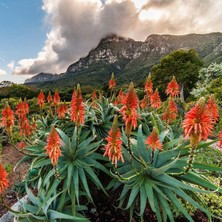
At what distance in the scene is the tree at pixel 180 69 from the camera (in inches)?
1159

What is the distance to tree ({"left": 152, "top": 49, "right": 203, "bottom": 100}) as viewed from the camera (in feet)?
96.6

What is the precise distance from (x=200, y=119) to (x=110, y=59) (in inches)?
7095

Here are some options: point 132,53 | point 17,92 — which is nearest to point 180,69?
point 17,92

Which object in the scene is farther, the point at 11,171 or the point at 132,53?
the point at 132,53

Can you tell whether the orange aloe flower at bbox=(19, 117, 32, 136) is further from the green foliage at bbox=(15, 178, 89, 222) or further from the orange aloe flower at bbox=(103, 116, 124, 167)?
the orange aloe flower at bbox=(103, 116, 124, 167)

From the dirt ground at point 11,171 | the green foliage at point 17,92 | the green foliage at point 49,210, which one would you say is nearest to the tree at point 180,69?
the green foliage at point 17,92

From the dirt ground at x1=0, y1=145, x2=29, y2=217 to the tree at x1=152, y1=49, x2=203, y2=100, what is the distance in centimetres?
2304

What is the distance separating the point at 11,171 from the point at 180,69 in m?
26.7

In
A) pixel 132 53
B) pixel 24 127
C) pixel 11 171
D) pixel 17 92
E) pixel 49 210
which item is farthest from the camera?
pixel 132 53

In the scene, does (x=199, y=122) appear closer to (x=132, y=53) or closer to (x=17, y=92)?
(x=17, y=92)

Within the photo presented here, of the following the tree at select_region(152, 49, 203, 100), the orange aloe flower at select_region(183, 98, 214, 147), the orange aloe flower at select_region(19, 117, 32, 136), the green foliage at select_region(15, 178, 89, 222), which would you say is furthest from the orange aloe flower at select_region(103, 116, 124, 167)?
the tree at select_region(152, 49, 203, 100)

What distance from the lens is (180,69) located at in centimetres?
2995

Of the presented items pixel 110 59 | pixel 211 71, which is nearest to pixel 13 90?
pixel 211 71

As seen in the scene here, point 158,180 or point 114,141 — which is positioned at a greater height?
point 114,141
